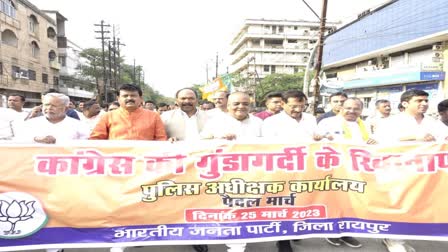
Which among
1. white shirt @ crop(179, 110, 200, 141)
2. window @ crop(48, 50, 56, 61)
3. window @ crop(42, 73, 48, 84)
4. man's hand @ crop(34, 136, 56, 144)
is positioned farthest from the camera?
window @ crop(48, 50, 56, 61)

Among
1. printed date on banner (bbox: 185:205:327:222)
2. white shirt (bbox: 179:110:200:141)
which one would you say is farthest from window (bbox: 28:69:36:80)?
printed date on banner (bbox: 185:205:327:222)

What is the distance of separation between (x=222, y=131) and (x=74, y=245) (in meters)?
1.72

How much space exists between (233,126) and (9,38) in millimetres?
30193

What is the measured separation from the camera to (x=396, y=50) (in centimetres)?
2673

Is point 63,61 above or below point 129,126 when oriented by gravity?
above

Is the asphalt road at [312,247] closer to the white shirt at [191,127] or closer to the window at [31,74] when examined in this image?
the white shirt at [191,127]

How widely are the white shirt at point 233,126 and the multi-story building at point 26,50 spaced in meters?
24.6

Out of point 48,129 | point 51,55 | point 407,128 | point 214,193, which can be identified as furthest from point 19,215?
point 51,55

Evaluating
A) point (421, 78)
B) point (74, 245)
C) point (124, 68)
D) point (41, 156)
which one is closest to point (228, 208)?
point (74, 245)

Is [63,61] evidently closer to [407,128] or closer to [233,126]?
[233,126]

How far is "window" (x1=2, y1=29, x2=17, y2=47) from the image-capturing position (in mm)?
26078

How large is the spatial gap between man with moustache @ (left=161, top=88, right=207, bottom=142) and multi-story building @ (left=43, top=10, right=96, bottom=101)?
38.6m

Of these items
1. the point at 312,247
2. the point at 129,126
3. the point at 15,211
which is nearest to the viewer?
the point at 15,211

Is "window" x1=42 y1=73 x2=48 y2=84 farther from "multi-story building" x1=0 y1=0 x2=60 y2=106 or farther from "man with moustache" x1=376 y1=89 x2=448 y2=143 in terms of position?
"man with moustache" x1=376 y1=89 x2=448 y2=143
